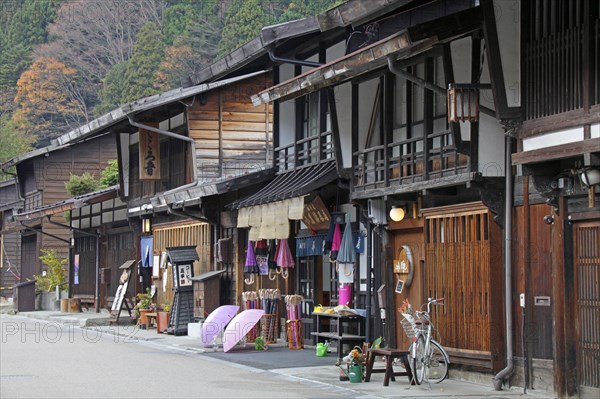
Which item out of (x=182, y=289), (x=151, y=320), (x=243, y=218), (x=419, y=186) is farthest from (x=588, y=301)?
(x=151, y=320)

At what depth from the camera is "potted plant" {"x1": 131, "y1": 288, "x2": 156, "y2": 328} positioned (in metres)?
31.3

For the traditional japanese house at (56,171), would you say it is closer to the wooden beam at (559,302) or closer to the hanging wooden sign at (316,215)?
the hanging wooden sign at (316,215)

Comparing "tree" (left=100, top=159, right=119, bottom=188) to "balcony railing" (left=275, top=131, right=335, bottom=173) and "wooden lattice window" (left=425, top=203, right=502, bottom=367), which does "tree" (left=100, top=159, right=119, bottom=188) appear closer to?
"balcony railing" (left=275, top=131, right=335, bottom=173)

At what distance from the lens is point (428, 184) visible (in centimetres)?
1770

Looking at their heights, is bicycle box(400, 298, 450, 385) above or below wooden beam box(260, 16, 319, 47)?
below

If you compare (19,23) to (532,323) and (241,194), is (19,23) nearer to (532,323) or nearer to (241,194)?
(241,194)

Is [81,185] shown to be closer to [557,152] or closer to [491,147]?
[491,147]

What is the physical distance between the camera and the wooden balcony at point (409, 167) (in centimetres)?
1723

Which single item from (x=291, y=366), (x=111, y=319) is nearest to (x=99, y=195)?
(x=111, y=319)

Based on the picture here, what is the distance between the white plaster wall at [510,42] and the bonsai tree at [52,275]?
1266 inches

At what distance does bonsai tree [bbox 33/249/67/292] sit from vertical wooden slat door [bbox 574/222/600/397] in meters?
32.9

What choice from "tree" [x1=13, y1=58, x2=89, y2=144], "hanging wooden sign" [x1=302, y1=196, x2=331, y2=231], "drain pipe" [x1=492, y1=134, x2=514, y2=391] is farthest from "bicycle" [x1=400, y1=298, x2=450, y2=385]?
"tree" [x1=13, y1=58, x2=89, y2=144]

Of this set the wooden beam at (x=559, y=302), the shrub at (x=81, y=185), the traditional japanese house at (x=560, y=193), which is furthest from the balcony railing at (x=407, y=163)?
the shrub at (x=81, y=185)

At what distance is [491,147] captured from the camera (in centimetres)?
1653
